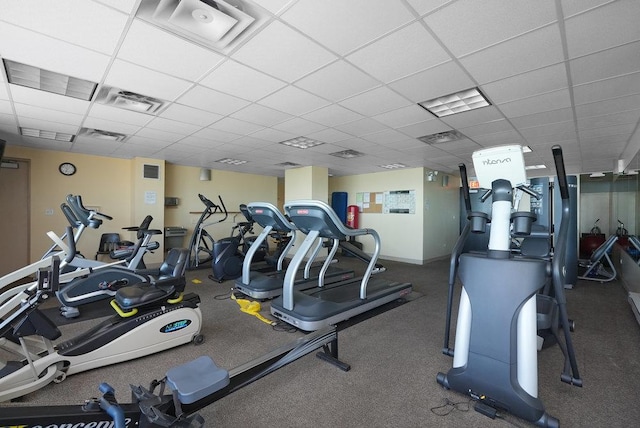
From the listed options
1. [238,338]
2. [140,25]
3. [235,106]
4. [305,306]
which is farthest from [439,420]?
[235,106]

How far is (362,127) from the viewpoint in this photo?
4117mm

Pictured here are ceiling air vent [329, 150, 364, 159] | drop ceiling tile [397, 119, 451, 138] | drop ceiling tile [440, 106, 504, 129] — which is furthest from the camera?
ceiling air vent [329, 150, 364, 159]

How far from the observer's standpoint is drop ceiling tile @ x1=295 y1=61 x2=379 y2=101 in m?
2.53

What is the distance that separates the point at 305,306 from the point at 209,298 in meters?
1.70

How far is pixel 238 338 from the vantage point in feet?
9.16

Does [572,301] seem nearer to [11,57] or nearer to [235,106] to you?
[235,106]

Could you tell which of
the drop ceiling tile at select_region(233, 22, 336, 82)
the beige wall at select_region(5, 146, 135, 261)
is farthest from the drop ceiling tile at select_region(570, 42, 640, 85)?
the beige wall at select_region(5, 146, 135, 261)

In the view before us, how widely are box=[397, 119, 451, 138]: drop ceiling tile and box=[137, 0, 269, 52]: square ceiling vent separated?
2.70 m

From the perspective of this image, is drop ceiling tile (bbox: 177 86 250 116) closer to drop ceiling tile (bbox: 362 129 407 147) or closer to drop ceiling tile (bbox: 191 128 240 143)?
drop ceiling tile (bbox: 191 128 240 143)

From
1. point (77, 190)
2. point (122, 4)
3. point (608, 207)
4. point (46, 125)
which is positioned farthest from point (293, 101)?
point (608, 207)

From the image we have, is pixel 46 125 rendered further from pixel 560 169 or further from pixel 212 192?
pixel 560 169

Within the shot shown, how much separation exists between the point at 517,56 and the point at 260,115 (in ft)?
9.00

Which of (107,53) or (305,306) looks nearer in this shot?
(107,53)

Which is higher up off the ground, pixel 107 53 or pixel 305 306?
pixel 107 53
